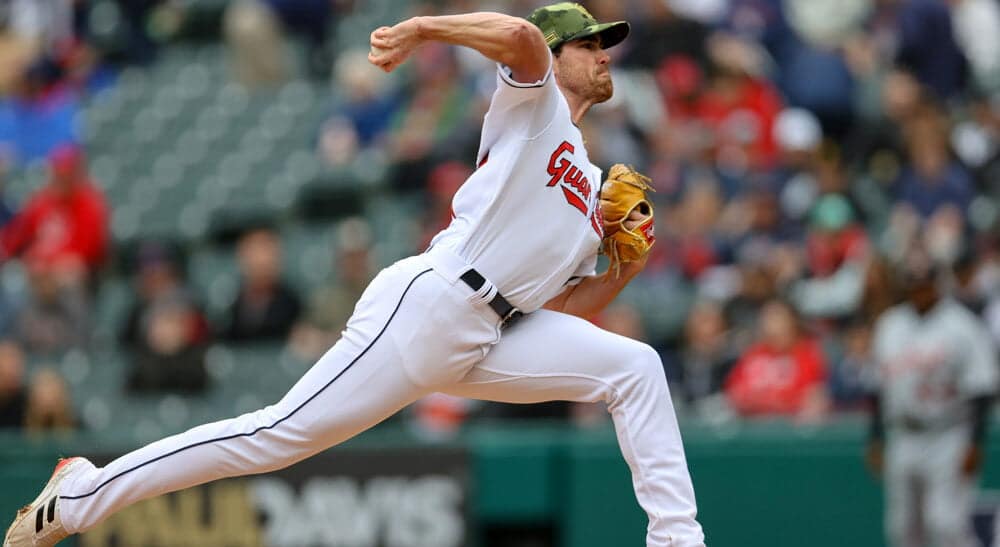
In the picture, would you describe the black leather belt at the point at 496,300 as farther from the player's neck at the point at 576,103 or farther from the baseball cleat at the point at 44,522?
the baseball cleat at the point at 44,522

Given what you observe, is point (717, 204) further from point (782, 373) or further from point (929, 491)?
point (929, 491)

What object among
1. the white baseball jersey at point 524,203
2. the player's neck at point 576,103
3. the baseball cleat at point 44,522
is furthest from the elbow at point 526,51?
the baseball cleat at point 44,522

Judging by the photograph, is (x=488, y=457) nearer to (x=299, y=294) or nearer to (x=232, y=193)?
(x=299, y=294)

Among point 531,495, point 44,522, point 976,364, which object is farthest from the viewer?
point 531,495

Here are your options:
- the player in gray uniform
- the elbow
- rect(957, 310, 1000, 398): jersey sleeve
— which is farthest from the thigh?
rect(957, 310, 1000, 398): jersey sleeve

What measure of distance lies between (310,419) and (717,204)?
5.72 meters

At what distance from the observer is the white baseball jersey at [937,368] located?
8578mm

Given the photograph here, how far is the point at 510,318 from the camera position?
516 cm

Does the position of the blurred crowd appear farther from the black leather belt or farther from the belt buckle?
the black leather belt

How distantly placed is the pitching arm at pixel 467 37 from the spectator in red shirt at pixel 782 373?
14.6ft

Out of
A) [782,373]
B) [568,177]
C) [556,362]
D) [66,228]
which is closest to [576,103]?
[568,177]

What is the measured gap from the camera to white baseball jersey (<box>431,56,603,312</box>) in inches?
196

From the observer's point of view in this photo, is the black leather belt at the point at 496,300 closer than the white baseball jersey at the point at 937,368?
Yes

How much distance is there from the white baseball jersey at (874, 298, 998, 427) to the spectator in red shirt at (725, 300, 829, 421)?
0.38 metres
